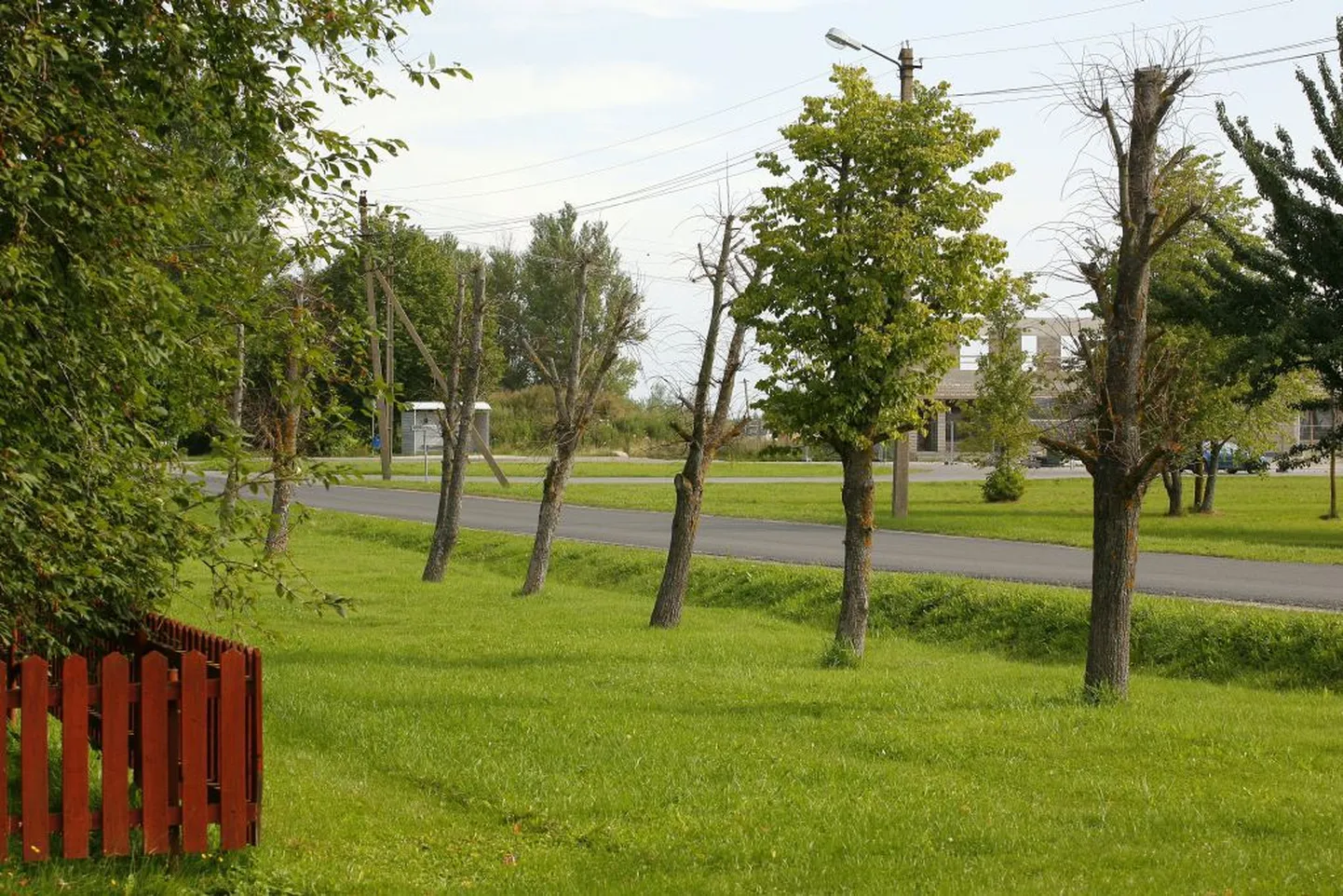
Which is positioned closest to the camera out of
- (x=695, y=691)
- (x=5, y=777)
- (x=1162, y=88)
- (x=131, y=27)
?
(x=5, y=777)

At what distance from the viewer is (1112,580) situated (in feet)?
36.5

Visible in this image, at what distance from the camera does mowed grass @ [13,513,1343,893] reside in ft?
22.1

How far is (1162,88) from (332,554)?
66.2 ft

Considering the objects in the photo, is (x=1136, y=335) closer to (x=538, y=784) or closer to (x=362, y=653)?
(x=538, y=784)

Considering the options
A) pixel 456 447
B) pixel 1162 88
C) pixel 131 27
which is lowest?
→ pixel 456 447

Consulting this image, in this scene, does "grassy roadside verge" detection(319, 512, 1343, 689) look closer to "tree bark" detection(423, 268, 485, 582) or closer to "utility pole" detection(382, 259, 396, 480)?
"tree bark" detection(423, 268, 485, 582)

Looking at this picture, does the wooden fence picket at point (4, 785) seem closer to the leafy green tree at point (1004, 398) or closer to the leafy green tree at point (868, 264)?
the leafy green tree at point (868, 264)

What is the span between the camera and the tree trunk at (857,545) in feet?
46.2

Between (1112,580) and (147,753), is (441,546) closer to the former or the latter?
(1112,580)

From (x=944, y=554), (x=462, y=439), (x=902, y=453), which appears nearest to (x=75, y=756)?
(x=462, y=439)

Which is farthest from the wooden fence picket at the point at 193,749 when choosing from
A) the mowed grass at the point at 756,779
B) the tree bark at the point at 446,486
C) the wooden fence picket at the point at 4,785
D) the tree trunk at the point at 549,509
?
the tree bark at the point at 446,486

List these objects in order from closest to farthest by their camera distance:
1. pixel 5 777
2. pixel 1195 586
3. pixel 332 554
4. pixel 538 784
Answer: pixel 5 777 < pixel 538 784 < pixel 1195 586 < pixel 332 554

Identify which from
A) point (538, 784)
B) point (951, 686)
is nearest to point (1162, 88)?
point (951, 686)

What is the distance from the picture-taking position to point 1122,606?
11.1 meters
